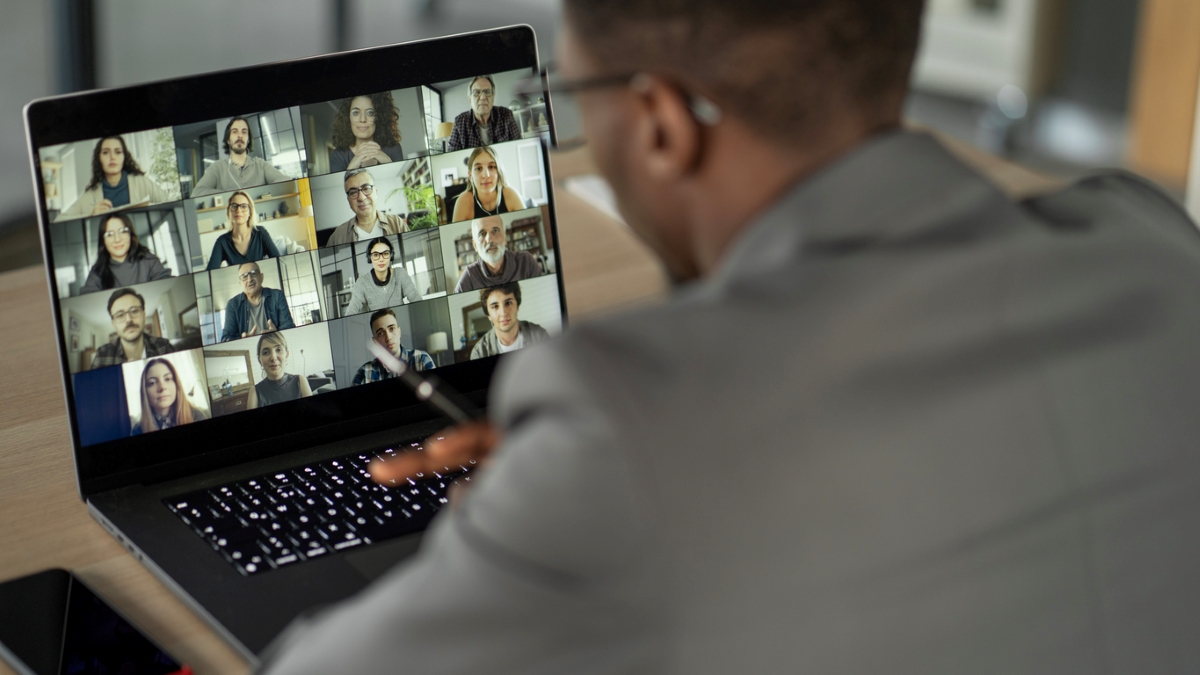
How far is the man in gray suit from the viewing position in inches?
19.2

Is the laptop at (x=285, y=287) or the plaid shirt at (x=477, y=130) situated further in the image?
the plaid shirt at (x=477, y=130)

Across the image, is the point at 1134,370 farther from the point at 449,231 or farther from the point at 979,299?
the point at 449,231

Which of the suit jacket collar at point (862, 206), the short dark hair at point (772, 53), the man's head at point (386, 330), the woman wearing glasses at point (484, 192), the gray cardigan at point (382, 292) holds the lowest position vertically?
the man's head at point (386, 330)

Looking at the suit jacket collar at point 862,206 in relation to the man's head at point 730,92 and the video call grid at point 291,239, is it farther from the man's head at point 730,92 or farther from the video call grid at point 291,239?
the video call grid at point 291,239

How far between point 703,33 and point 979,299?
0.19 meters

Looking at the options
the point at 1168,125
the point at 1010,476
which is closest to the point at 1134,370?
the point at 1010,476

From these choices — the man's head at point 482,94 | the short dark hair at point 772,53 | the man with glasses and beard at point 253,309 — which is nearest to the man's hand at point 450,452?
the short dark hair at point 772,53

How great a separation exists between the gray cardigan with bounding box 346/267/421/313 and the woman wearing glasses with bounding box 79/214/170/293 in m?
0.16

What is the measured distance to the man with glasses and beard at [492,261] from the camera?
1.06m

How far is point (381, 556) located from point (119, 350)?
277 millimetres

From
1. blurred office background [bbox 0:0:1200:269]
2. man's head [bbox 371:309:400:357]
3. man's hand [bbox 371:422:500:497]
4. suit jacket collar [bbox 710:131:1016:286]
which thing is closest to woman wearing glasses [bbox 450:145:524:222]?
man's head [bbox 371:309:400:357]

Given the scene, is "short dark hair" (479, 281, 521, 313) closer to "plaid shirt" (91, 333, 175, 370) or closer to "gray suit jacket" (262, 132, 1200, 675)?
"plaid shirt" (91, 333, 175, 370)

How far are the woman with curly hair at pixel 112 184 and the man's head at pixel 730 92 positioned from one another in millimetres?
441

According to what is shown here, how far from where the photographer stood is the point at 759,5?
58cm
